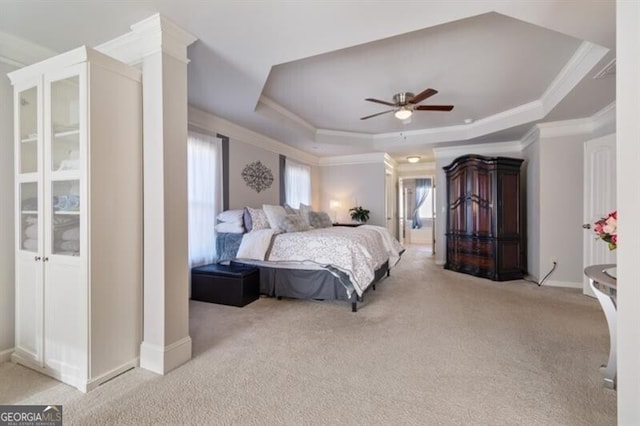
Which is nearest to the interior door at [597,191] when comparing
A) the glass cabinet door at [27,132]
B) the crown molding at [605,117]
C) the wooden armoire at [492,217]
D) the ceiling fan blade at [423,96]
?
the crown molding at [605,117]

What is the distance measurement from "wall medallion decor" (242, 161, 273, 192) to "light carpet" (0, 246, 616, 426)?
227 cm

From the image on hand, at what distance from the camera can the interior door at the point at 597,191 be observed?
3.61 metres

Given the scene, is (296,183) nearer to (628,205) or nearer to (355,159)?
(355,159)

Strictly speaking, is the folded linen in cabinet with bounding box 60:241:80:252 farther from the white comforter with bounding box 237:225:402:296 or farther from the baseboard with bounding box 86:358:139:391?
the white comforter with bounding box 237:225:402:296

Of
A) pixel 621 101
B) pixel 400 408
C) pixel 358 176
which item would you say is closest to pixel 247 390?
pixel 400 408

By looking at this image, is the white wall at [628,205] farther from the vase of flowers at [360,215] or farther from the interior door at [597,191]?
the vase of flowers at [360,215]

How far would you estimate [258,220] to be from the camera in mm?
4141

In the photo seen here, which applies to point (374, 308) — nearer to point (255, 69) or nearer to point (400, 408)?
point (400, 408)

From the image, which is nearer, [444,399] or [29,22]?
[444,399]

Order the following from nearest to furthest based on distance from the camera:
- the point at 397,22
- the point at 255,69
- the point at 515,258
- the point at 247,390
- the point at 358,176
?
the point at 247,390
the point at 397,22
the point at 255,69
the point at 515,258
the point at 358,176

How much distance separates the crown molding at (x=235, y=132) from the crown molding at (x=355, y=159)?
3.36 feet

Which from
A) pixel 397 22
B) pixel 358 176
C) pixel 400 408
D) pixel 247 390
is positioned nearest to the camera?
pixel 400 408

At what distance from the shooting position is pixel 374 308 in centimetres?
340

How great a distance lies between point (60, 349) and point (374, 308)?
9.07 ft
